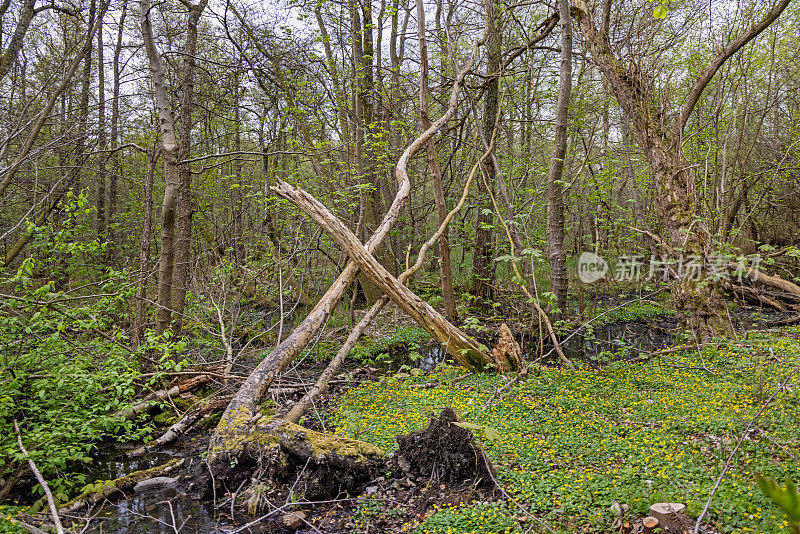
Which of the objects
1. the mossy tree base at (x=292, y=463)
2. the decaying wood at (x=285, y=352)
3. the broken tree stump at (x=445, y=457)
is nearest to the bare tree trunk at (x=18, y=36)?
the decaying wood at (x=285, y=352)

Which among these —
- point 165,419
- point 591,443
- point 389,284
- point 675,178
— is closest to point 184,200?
point 165,419

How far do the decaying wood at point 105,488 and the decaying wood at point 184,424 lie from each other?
0.94 m

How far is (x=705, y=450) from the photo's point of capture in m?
4.32

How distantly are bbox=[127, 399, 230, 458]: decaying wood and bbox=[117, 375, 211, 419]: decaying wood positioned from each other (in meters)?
0.42

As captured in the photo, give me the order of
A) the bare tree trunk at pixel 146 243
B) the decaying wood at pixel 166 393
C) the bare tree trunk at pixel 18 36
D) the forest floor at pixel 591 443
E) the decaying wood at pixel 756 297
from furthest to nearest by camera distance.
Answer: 1. the decaying wood at pixel 756 297
2. the bare tree trunk at pixel 18 36
3. the bare tree trunk at pixel 146 243
4. the decaying wood at pixel 166 393
5. the forest floor at pixel 591 443

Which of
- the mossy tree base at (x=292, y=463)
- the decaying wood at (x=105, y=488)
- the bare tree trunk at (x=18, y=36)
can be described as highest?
the bare tree trunk at (x=18, y=36)

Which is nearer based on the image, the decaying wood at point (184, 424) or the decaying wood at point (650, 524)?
the decaying wood at point (650, 524)

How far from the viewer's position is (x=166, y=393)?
6.78m

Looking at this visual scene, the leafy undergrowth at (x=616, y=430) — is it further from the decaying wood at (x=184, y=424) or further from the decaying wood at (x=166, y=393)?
the decaying wood at (x=166, y=393)

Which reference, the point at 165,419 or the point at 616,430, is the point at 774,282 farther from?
the point at 165,419

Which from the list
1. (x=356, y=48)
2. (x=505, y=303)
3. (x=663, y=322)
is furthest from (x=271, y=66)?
(x=663, y=322)

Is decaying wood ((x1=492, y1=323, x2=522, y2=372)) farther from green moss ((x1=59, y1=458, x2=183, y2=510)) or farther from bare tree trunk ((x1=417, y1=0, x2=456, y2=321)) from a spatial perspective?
green moss ((x1=59, y1=458, x2=183, y2=510))

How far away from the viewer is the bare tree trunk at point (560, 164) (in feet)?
27.7

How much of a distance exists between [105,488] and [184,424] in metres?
1.81
